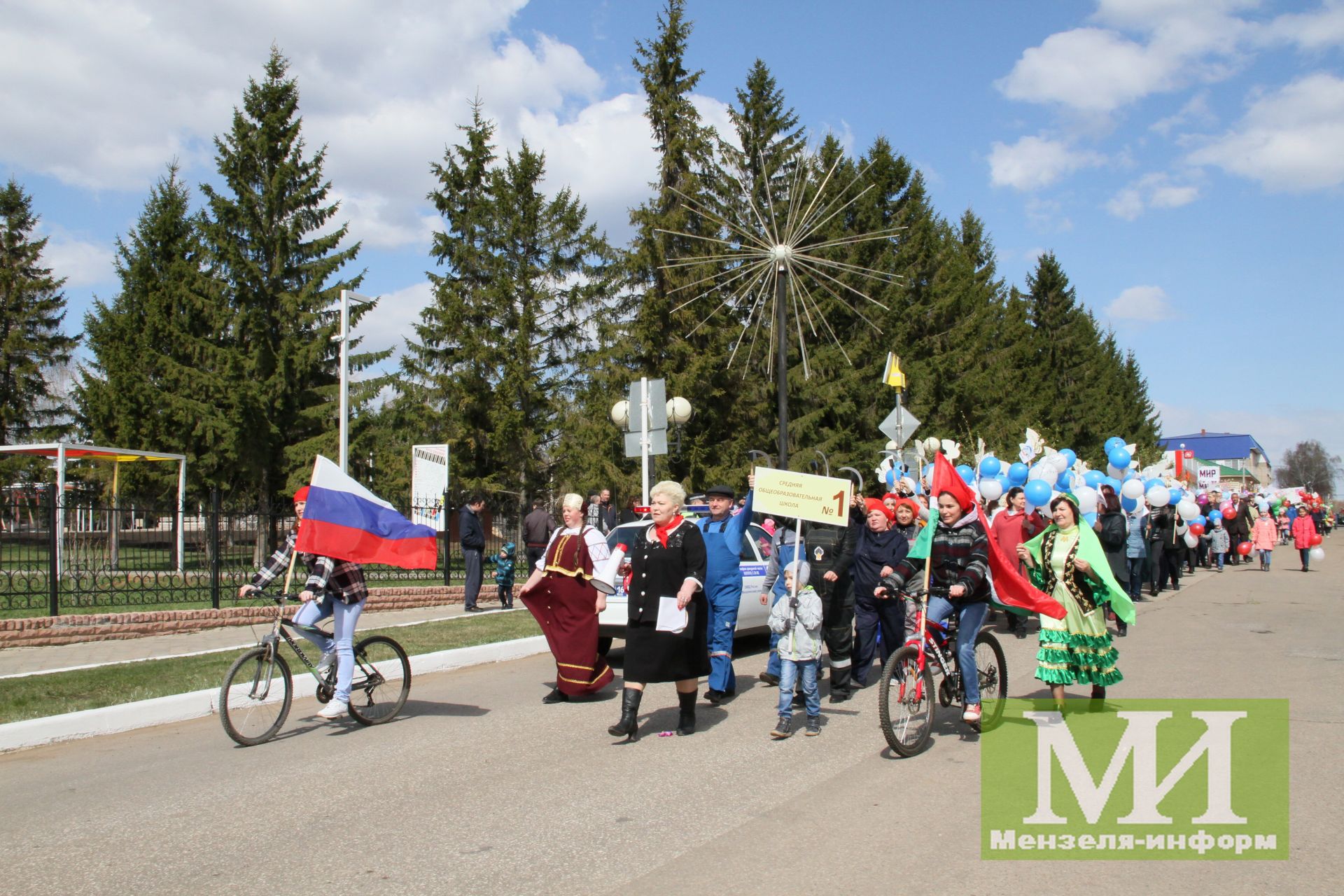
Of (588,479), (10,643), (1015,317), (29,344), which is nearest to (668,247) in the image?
(588,479)

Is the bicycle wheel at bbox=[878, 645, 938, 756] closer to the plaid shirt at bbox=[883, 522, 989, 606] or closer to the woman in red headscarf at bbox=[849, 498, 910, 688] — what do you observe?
the plaid shirt at bbox=[883, 522, 989, 606]

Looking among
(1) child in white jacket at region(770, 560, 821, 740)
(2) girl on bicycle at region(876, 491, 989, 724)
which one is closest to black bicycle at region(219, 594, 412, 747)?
(1) child in white jacket at region(770, 560, 821, 740)

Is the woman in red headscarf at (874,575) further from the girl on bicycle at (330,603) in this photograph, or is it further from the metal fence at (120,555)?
the metal fence at (120,555)

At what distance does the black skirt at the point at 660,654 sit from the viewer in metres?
7.41

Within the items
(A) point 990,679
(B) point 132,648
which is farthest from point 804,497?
(B) point 132,648

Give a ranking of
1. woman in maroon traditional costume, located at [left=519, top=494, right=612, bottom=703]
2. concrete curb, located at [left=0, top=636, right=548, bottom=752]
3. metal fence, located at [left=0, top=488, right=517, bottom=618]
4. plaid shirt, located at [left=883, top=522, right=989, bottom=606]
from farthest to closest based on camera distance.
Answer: metal fence, located at [left=0, top=488, right=517, bottom=618], woman in maroon traditional costume, located at [left=519, top=494, right=612, bottom=703], concrete curb, located at [left=0, top=636, right=548, bottom=752], plaid shirt, located at [left=883, top=522, right=989, bottom=606]

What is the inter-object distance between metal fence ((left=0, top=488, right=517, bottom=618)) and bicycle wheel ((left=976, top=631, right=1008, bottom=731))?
11468 mm

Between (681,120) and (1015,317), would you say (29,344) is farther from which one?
(1015,317)

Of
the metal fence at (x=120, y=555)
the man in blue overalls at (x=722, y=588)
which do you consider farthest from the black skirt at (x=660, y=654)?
the metal fence at (x=120, y=555)

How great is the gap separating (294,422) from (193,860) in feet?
87.1

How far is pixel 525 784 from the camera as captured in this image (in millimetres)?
6180

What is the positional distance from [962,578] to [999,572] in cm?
62

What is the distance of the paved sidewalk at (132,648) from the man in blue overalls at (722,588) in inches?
236

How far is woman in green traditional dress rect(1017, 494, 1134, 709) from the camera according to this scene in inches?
301
